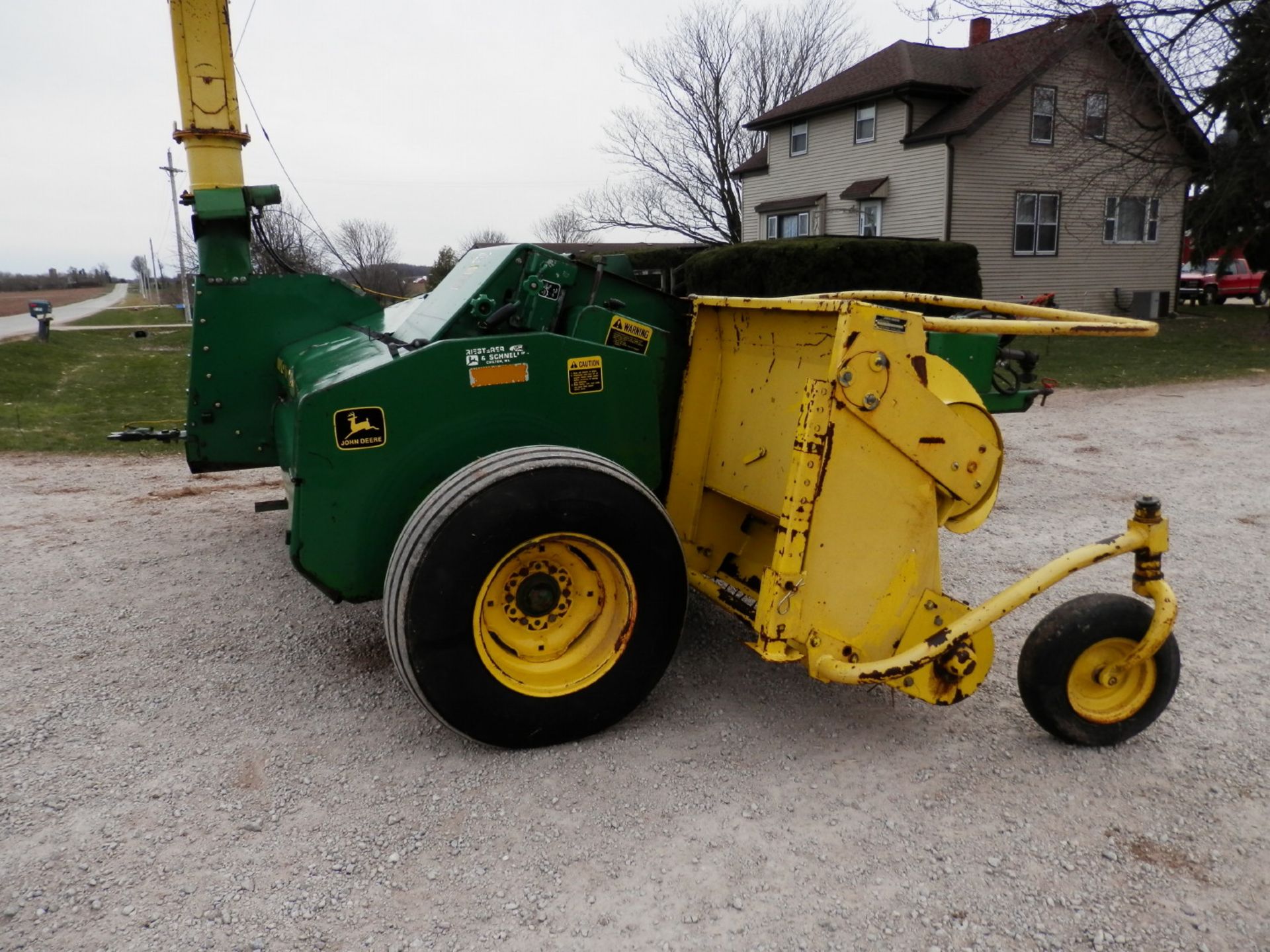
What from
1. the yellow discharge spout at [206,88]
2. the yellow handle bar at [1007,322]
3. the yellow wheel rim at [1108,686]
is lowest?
the yellow wheel rim at [1108,686]

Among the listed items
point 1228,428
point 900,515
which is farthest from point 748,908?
point 1228,428

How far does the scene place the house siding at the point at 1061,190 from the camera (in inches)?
896

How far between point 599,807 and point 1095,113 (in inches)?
1019

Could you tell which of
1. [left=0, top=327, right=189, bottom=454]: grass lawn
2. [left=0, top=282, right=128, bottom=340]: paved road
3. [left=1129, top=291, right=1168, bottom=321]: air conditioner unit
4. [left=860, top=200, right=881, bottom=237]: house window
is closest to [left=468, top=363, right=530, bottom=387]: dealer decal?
[left=0, top=327, right=189, bottom=454]: grass lawn

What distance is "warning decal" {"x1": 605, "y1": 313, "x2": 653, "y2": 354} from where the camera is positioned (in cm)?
388

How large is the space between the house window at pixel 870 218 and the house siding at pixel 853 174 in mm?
149

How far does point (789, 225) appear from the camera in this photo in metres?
27.3

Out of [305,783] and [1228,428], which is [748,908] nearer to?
[305,783]

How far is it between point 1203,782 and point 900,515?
1.34 m

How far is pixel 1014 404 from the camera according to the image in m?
7.45

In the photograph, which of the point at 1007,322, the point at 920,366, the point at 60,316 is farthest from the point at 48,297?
the point at 1007,322

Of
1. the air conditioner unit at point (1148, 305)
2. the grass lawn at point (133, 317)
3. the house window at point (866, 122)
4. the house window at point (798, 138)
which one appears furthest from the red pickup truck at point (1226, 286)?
the grass lawn at point (133, 317)

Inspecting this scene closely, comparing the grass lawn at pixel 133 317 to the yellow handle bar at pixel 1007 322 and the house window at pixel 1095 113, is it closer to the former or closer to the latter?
the house window at pixel 1095 113

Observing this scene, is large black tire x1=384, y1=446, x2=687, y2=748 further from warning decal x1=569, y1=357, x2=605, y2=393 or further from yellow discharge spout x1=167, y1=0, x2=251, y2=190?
yellow discharge spout x1=167, y1=0, x2=251, y2=190
